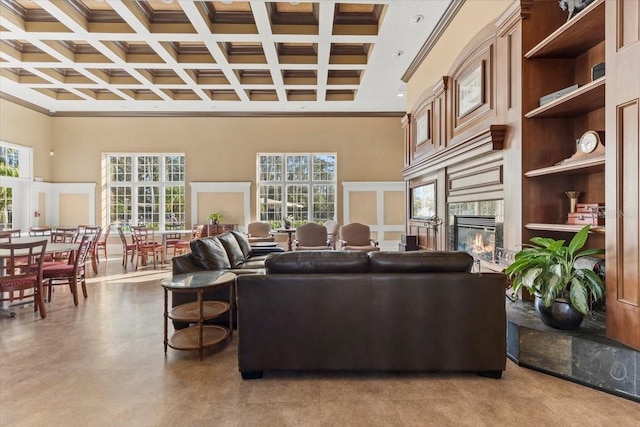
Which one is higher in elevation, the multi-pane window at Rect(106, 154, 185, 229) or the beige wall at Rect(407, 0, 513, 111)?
the beige wall at Rect(407, 0, 513, 111)

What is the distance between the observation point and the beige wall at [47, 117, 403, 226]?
826 cm

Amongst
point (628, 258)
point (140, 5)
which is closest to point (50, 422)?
point (628, 258)

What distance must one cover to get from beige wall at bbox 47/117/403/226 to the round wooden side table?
5566 millimetres

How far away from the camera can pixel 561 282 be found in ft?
7.25

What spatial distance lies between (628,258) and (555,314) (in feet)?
1.90

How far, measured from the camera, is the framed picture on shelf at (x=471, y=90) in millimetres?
3469

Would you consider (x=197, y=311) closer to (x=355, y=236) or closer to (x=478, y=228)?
(x=478, y=228)

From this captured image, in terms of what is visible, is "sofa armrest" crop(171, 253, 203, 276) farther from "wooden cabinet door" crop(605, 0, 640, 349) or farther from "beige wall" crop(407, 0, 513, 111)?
"beige wall" crop(407, 0, 513, 111)

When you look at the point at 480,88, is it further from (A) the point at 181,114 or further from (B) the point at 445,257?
(A) the point at 181,114

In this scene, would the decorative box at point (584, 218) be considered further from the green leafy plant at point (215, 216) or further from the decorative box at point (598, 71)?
the green leafy plant at point (215, 216)

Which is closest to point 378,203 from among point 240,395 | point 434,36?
point 434,36

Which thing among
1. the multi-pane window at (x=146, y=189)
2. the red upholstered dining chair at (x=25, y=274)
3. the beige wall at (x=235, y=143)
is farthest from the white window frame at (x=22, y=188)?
the red upholstered dining chair at (x=25, y=274)

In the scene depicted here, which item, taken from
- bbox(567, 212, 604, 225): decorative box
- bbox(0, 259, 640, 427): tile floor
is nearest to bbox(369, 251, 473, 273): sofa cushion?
bbox(0, 259, 640, 427): tile floor

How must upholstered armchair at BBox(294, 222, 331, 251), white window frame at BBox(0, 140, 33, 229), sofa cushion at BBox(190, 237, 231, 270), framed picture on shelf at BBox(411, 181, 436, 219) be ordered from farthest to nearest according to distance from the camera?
white window frame at BBox(0, 140, 33, 229), upholstered armchair at BBox(294, 222, 331, 251), framed picture on shelf at BBox(411, 181, 436, 219), sofa cushion at BBox(190, 237, 231, 270)
